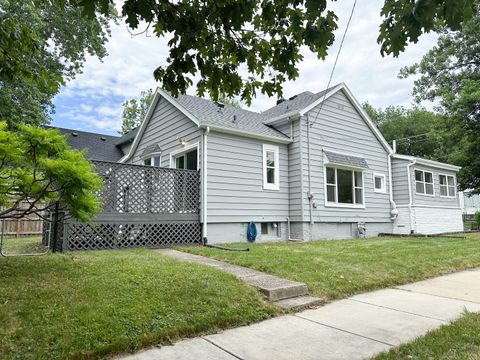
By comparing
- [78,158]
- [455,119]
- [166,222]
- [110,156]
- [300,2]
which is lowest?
[166,222]

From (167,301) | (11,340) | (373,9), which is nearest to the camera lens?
(11,340)

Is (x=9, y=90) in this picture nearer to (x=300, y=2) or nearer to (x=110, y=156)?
(x=110, y=156)

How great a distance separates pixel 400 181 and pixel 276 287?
13.1 meters

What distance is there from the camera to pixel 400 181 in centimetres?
1584

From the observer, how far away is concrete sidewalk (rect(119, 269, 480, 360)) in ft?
10.3

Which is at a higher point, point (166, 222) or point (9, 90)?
point (9, 90)

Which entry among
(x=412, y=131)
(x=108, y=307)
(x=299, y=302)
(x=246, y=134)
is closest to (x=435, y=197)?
(x=246, y=134)

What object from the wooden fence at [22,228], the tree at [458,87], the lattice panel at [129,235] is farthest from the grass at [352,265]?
the tree at [458,87]

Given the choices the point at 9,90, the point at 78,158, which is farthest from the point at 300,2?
the point at 9,90

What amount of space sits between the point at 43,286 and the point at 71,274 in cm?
68

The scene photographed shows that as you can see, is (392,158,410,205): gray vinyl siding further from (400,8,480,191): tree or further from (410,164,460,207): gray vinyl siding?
(400,8,480,191): tree

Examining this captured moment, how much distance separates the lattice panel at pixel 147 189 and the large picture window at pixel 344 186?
5568mm

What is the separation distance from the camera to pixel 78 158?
16.9 feet

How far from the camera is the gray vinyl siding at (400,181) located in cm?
1559
